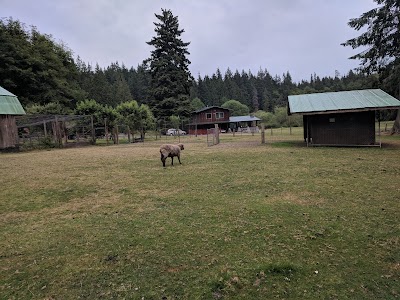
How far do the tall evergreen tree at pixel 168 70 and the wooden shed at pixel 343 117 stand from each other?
32.8 meters

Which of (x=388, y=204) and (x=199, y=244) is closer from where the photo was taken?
(x=199, y=244)

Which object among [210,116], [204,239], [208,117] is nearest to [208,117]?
[208,117]

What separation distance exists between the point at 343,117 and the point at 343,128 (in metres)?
0.69

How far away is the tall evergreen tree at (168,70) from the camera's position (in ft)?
160

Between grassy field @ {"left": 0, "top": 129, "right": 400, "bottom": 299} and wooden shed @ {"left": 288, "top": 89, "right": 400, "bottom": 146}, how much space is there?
9342 mm

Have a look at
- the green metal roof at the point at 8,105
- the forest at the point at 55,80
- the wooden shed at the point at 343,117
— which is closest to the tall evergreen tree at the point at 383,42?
the forest at the point at 55,80

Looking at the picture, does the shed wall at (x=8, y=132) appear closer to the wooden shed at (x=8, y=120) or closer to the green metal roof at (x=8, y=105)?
the wooden shed at (x=8, y=120)

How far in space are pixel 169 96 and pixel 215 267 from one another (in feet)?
158

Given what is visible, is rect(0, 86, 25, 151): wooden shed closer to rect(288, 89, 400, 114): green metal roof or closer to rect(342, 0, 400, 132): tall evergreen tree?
rect(288, 89, 400, 114): green metal roof

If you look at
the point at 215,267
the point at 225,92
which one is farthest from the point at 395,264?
the point at 225,92

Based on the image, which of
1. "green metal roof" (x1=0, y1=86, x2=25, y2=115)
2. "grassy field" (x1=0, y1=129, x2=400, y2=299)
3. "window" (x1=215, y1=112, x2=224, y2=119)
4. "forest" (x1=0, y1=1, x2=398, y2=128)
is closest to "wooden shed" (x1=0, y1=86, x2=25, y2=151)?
"green metal roof" (x1=0, y1=86, x2=25, y2=115)

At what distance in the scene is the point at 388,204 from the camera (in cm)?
533

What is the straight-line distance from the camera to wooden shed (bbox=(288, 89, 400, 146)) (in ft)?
52.4

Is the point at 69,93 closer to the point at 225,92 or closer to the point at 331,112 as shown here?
the point at 331,112
